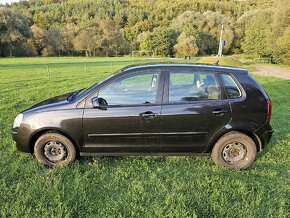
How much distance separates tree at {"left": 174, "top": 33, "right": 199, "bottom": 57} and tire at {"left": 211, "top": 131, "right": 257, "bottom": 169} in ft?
209

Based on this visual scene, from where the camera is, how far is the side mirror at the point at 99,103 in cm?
407

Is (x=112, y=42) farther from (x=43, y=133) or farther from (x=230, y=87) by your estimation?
(x=230, y=87)

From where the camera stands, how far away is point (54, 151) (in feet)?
14.5

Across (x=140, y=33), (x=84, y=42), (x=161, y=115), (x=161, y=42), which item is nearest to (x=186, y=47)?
(x=161, y=42)

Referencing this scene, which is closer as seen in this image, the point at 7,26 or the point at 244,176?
the point at 244,176

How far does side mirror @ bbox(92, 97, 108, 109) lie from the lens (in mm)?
4070

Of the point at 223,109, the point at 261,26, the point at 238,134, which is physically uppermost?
the point at 261,26

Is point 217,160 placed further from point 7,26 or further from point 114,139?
point 7,26

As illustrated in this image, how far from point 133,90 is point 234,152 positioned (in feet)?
6.34

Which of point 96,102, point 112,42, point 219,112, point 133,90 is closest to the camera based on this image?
point 96,102

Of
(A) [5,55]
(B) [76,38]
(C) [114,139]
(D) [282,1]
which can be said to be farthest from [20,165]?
(B) [76,38]

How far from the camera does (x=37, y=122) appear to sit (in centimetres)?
423

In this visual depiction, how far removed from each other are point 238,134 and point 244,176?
0.65 metres

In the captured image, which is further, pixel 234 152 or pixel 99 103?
pixel 234 152
